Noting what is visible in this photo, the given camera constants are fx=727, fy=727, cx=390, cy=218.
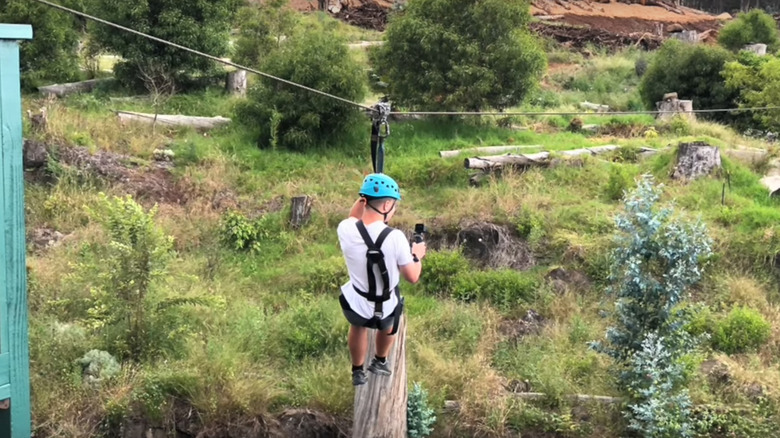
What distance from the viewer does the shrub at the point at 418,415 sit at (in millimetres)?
5453

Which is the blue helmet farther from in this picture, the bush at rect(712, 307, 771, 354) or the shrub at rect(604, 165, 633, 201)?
the shrub at rect(604, 165, 633, 201)

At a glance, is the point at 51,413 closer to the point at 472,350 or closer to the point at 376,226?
the point at 376,226

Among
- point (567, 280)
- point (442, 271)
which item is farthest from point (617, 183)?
point (442, 271)

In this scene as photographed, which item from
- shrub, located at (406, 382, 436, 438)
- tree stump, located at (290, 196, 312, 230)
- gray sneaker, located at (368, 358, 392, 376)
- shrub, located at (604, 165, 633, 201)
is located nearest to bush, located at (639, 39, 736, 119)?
shrub, located at (604, 165, 633, 201)

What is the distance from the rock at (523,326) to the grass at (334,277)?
109 millimetres

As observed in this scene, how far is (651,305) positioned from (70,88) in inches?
455

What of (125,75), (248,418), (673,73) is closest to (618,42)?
(673,73)

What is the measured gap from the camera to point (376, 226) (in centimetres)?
422

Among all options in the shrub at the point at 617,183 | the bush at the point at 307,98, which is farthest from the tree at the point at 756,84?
the bush at the point at 307,98

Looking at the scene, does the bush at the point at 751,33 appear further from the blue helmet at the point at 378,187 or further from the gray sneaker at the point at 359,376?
the blue helmet at the point at 378,187

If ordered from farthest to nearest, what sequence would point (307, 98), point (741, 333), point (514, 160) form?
point (307, 98), point (514, 160), point (741, 333)

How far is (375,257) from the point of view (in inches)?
164

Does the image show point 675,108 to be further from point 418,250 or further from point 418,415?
point 418,250

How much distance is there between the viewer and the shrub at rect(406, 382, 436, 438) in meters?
5.45
